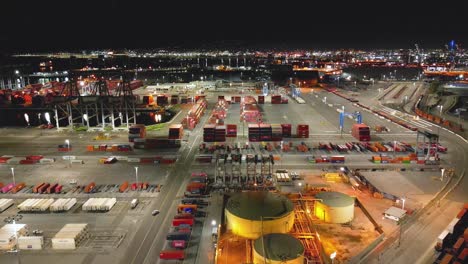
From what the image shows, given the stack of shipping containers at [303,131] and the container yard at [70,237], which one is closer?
the container yard at [70,237]

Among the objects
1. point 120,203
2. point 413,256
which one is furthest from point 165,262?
point 413,256

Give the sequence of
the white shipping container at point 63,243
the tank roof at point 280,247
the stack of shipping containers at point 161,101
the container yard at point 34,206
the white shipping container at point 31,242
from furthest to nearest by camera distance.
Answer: the stack of shipping containers at point 161,101 < the container yard at point 34,206 < the white shipping container at point 31,242 < the white shipping container at point 63,243 < the tank roof at point 280,247

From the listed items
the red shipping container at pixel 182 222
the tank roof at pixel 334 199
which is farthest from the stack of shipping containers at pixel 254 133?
the red shipping container at pixel 182 222

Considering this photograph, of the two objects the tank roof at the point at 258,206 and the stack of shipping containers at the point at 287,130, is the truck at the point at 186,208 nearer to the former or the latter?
the tank roof at the point at 258,206

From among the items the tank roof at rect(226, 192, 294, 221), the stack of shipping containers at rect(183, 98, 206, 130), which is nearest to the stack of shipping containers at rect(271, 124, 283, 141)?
the stack of shipping containers at rect(183, 98, 206, 130)

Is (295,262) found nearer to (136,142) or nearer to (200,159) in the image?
(200,159)

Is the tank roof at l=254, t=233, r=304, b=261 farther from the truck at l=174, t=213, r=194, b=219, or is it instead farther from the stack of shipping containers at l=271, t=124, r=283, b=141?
the stack of shipping containers at l=271, t=124, r=283, b=141

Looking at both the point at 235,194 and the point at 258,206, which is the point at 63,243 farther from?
the point at 258,206

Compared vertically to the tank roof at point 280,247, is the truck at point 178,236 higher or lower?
lower

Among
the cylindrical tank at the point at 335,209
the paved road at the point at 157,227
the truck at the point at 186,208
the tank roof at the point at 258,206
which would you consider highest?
the tank roof at the point at 258,206
